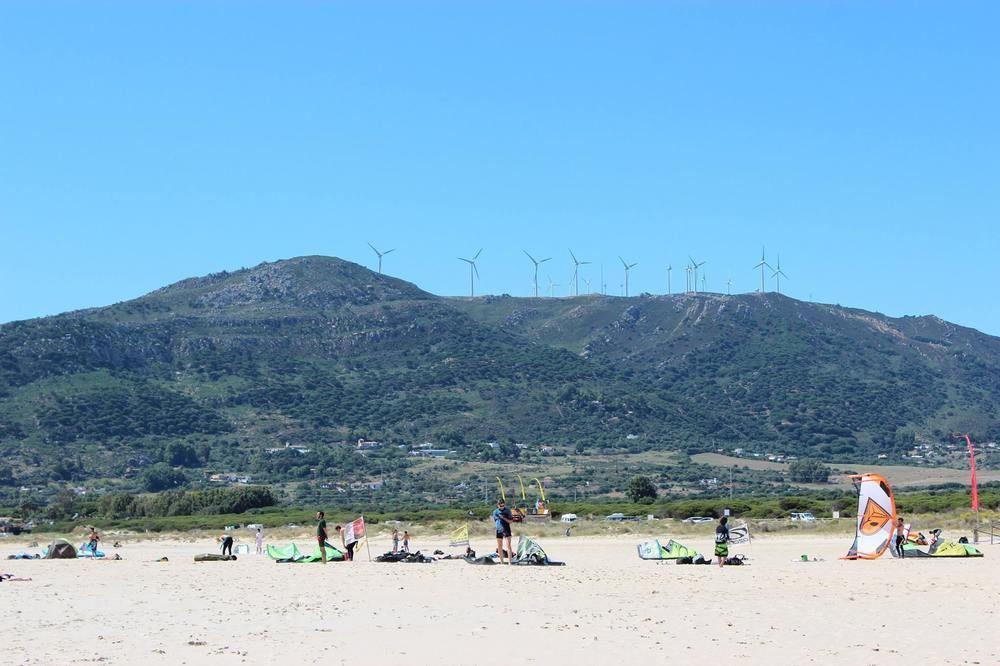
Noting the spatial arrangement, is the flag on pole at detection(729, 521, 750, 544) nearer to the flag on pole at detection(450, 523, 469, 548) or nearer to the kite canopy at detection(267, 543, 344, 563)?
the flag on pole at detection(450, 523, 469, 548)

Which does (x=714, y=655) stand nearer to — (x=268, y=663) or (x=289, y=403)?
(x=268, y=663)

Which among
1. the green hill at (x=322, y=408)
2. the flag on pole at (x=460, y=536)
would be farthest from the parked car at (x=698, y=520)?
the green hill at (x=322, y=408)

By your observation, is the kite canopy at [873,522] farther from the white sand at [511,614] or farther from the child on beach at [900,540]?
the white sand at [511,614]

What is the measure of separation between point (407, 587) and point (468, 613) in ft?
13.6

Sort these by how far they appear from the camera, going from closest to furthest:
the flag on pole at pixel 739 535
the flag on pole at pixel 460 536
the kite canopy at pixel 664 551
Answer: the kite canopy at pixel 664 551 → the flag on pole at pixel 460 536 → the flag on pole at pixel 739 535

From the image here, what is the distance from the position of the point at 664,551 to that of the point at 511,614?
11820 mm

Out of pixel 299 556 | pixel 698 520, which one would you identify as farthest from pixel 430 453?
pixel 299 556

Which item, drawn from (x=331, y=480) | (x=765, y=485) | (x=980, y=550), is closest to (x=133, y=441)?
(x=331, y=480)

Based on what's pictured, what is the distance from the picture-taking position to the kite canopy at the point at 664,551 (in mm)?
31391

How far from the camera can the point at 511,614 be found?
2102 centimetres

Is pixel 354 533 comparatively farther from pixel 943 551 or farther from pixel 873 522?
pixel 943 551

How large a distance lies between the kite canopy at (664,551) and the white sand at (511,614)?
2.95ft

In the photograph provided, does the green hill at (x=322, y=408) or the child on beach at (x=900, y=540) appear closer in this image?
the child on beach at (x=900, y=540)

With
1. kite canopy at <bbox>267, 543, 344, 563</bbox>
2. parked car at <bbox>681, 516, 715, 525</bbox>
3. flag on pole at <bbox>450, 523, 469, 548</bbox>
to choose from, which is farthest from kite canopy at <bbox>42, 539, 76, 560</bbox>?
parked car at <bbox>681, 516, 715, 525</bbox>
